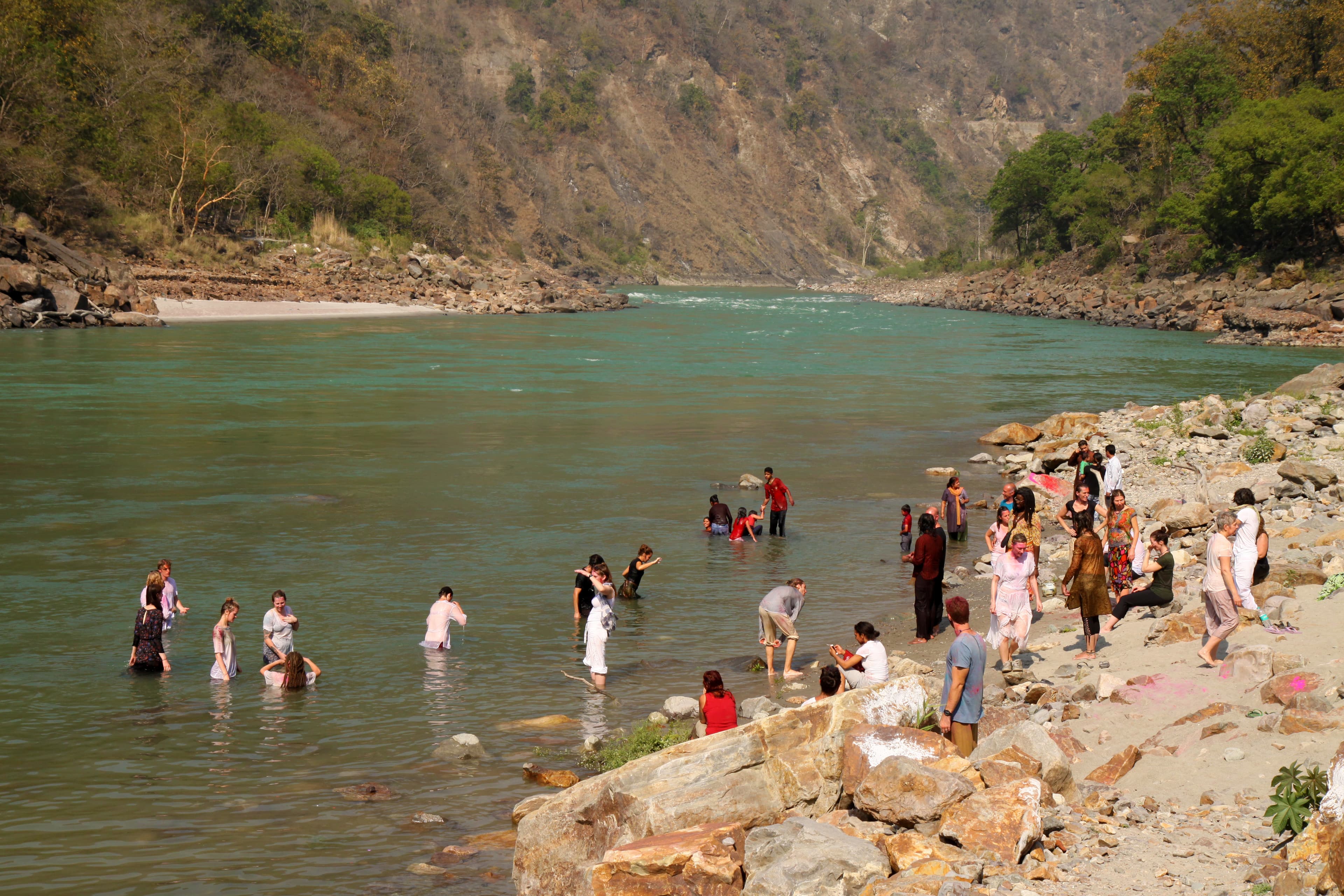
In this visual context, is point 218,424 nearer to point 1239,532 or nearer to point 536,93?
point 1239,532

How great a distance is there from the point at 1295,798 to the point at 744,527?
45.6ft

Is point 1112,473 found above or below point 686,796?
above

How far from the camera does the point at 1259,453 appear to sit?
23812 mm

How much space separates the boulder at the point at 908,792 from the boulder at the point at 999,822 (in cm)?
9

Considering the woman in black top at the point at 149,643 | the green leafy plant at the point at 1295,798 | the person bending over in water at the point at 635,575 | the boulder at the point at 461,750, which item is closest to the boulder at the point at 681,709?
the boulder at the point at 461,750

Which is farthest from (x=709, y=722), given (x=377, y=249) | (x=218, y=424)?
(x=377, y=249)

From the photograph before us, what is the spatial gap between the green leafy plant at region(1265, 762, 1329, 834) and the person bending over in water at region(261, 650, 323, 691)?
9749 millimetres

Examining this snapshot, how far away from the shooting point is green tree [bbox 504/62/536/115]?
170375 millimetres

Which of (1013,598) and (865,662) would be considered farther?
(1013,598)

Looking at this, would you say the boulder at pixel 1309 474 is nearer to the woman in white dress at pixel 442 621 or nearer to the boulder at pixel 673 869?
the woman in white dress at pixel 442 621

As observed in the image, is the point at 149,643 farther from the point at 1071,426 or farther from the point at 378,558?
the point at 1071,426

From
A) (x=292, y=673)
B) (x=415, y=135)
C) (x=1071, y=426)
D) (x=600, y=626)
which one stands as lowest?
(x=292, y=673)

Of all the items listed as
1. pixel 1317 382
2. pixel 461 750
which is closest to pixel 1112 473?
pixel 461 750

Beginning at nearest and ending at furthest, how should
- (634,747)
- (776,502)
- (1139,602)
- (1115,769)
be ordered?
(1115,769), (634,747), (1139,602), (776,502)
